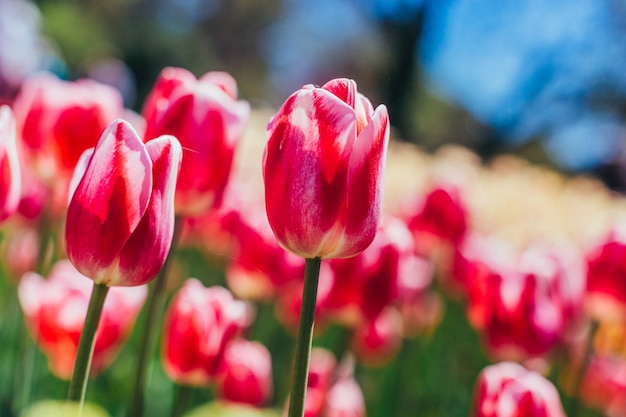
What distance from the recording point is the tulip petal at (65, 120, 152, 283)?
617 millimetres

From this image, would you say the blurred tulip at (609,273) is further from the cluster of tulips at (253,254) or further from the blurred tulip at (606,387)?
the blurred tulip at (606,387)

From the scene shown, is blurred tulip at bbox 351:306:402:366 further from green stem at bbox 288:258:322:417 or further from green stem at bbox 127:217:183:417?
green stem at bbox 288:258:322:417

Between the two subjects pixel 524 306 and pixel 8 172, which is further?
pixel 524 306

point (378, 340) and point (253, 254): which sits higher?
point (253, 254)

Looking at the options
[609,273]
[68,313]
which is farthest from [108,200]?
[609,273]

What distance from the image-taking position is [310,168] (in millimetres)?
620

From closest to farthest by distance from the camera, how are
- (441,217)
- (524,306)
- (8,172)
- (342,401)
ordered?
1. (8,172)
2. (342,401)
3. (524,306)
4. (441,217)

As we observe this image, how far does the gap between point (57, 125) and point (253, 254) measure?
534mm

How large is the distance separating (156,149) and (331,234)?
6.7 inches

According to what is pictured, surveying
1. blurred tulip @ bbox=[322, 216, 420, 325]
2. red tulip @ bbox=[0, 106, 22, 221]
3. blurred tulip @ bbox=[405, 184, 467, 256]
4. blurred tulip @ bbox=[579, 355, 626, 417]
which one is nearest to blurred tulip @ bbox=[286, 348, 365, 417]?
blurred tulip @ bbox=[322, 216, 420, 325]

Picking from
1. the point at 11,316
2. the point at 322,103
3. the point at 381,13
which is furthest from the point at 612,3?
the point at 322,103

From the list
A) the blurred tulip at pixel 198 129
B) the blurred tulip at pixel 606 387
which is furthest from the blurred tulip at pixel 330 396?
the blurred tulip at pixel 606 387

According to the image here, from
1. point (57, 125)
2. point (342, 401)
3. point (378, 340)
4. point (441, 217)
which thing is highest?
point (441, 217)

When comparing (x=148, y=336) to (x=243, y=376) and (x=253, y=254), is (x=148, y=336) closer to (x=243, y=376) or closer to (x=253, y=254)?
(x=243, y=376)
